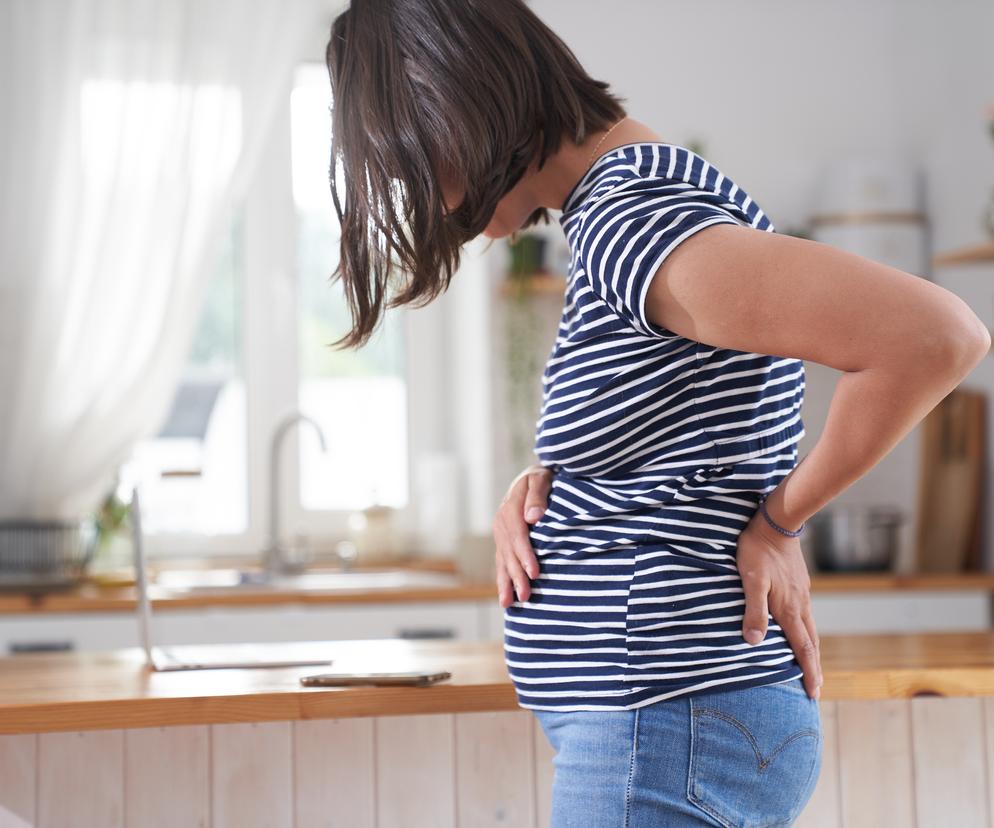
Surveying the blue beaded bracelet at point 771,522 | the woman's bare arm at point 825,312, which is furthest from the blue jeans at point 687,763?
the woman's bare arm at point 825,312

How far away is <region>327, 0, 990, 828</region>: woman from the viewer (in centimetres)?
72

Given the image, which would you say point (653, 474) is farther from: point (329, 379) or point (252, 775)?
point (329, 379)

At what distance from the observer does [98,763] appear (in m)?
1.22

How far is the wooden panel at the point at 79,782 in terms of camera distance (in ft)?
3.98

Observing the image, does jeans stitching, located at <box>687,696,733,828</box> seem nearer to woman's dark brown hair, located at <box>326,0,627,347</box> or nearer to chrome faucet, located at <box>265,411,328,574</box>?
woman's dark brown hair, located at <box>326,0,627,347</box>

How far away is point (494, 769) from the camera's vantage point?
125cm

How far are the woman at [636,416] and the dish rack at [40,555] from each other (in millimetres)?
1919

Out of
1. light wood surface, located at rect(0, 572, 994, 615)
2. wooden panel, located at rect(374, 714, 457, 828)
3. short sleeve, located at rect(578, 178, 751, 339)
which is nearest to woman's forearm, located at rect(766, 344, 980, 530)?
short sleeve, located at rect(578, 178, 751, 339)

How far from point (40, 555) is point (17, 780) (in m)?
1.44

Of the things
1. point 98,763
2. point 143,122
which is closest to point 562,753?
point 98,763

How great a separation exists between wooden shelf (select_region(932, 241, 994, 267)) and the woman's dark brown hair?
1.90m

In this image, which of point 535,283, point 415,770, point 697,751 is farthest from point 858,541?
point 697,751

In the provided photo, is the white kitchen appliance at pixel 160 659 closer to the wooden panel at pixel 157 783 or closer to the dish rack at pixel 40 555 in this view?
the wooden panel at pixel 157 783

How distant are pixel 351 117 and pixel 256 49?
6.99 ft
